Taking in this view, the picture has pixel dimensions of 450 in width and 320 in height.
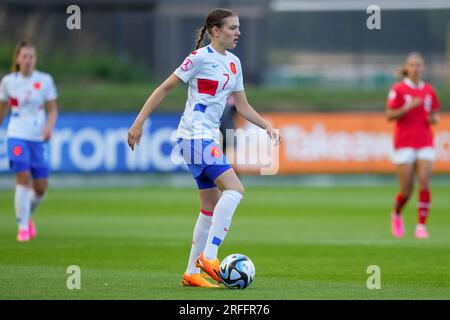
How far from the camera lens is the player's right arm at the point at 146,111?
8969 millimetres

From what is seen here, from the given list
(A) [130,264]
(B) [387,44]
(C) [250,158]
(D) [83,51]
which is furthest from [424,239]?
(D) [83,51]

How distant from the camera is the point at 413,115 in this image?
51.6 feet

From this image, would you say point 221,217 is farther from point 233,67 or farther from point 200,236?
point 233,67

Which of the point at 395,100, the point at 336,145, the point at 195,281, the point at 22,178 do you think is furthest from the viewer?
the point at 336,145

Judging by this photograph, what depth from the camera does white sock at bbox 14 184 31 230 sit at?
14367mm

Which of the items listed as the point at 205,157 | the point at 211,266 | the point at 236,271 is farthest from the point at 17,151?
the point at 236,271

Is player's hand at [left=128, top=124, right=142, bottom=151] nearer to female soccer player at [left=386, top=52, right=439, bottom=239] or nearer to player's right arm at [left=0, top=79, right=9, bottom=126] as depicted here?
player's right arm at [left=0, top=79, right=9, bottom=126]

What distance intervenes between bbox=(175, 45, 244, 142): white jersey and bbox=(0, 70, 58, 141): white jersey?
18.2 feet

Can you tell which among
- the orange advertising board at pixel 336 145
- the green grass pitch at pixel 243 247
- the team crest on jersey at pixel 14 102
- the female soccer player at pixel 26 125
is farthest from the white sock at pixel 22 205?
the orange advertising board at pixel 336 145

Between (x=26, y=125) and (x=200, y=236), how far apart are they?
5.58 meters

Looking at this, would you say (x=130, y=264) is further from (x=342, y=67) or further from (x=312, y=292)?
(x=342, y=67)

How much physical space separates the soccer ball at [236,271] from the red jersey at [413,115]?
6742 millimetres

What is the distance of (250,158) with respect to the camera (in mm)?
25375

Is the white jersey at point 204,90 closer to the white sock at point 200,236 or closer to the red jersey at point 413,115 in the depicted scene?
the white sock at point 200,236
